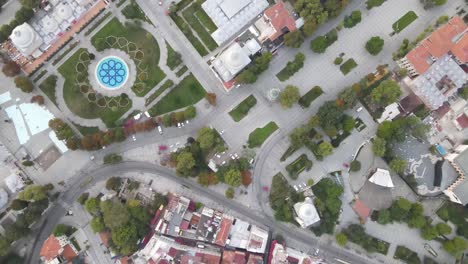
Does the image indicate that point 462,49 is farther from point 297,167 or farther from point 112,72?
point 112,72

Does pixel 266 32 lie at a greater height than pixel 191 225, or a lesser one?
greater

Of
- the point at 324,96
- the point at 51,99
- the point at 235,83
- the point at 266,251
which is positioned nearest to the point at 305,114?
the point at 324,96

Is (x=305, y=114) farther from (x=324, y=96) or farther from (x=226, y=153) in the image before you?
(x=226, y=153)

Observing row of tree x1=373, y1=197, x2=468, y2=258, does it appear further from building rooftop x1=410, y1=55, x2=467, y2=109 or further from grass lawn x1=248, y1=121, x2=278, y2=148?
grass lawn x1=248, y1=121, x2=278, y2=148

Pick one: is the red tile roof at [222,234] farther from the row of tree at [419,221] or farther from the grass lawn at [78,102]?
the grass lawn at [78,102]

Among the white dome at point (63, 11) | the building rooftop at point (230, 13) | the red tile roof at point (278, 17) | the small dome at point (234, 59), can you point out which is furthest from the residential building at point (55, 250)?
the red tile roof at point (278, 17)

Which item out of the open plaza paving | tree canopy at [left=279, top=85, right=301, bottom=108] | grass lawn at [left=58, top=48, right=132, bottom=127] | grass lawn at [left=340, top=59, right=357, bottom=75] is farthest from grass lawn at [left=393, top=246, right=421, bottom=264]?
grass lawn at [left=58, top=48, right=132, bottom=127]

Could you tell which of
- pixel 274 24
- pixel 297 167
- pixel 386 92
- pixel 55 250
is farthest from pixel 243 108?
pixel 55 250
